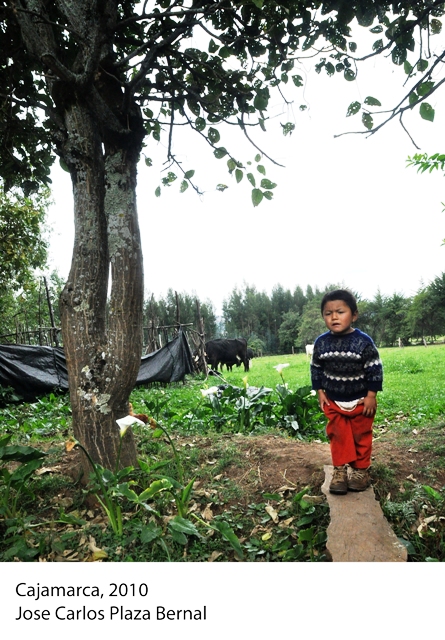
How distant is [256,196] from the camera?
2.43 metres

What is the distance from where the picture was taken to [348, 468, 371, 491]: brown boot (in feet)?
6.45

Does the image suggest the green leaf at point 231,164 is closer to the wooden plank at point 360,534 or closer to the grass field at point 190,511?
the grass field at point 190,511

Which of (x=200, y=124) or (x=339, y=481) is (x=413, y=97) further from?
(x=339, y=481)

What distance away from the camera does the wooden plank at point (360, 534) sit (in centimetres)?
149

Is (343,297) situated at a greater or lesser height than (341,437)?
greater

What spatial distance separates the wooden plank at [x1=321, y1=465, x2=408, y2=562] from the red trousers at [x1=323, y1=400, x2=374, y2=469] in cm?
18

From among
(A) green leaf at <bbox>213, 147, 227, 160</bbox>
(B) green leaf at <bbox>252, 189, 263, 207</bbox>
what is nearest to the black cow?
(A) green leaf at <bbox>213, 147, 227, 160</bbox>

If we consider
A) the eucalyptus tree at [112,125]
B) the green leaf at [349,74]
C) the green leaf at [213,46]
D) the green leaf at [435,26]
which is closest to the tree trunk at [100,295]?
the eucalyptus tree at [112,125]

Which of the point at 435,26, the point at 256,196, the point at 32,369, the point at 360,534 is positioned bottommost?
the point at 360,534

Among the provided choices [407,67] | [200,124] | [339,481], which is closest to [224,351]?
[200,124]

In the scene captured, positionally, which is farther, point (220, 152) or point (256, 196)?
point (220, 152)

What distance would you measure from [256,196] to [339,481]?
5.17ft

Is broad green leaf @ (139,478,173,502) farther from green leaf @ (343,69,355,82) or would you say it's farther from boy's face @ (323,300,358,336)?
green leaf @ (343,69,355,82)

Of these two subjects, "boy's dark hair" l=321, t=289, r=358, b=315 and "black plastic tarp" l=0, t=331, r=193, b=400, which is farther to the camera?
"black plastic tarp" l=0, t=331, r=193, b=400
